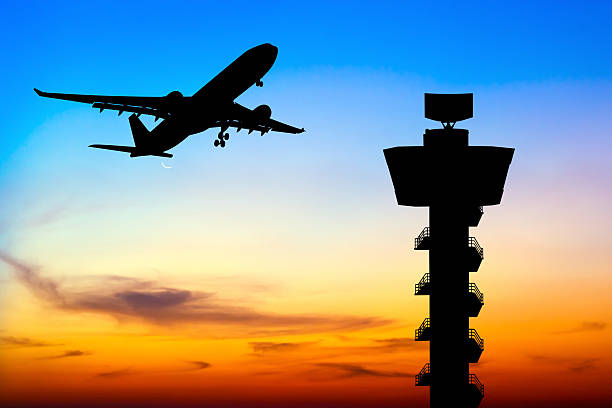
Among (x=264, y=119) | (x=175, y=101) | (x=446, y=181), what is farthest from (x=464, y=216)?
(x=175, y=101)

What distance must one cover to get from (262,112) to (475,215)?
3287 cm

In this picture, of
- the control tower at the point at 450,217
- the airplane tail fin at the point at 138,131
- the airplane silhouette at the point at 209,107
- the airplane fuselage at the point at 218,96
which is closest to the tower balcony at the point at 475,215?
the control tower at the point at 450,217

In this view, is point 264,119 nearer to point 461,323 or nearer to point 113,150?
point 113,150

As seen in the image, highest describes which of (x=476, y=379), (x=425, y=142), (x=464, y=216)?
(x=425, y=142)

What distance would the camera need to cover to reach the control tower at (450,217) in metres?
132

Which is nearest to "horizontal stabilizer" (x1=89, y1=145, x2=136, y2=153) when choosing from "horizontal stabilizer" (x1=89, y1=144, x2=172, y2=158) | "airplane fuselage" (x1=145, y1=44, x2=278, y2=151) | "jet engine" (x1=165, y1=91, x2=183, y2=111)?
"horizontal stabilizer" (x1=89, y1=144, x2=172, y2=158)

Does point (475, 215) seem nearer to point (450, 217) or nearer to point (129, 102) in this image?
point (450, 217)

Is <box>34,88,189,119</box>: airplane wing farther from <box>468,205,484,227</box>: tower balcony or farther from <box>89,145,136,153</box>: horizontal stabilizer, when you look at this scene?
<box>468,205,484,227</box>: tower balcony

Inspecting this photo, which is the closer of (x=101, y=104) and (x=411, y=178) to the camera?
(x=101, y=104)

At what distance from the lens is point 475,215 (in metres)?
140

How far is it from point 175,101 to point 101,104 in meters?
8.01

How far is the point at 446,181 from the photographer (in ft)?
453

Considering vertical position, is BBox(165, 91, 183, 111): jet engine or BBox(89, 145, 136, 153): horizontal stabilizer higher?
BBox(89, 145, 136, 153): horizontal stabilizer

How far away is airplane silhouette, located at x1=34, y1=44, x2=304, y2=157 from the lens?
372ft
